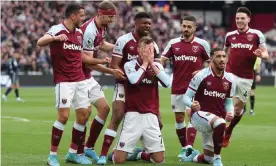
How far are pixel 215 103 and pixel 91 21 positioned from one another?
259cm

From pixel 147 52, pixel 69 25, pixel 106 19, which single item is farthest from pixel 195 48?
pixel 69 25

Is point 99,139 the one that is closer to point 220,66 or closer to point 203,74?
point 203,74

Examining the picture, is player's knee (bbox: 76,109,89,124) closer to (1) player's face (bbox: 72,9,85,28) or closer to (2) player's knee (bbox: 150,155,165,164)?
(2) player's knee (bbox: 150,155,165,164)

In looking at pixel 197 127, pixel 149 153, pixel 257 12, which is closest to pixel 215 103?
pixel 197 127

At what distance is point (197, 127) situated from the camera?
12703mm

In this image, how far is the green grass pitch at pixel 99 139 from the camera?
1330cm

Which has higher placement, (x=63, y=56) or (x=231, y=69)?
(x=63, y=56)

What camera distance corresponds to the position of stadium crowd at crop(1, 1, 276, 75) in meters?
44.2

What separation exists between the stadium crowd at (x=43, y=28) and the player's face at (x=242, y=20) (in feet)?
82.0

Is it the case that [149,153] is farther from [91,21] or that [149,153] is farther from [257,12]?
[257,12]

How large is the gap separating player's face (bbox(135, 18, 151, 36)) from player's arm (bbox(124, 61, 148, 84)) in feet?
1.91

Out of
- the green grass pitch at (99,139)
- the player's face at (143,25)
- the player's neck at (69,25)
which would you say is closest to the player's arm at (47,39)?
the player's neck at (69,25)

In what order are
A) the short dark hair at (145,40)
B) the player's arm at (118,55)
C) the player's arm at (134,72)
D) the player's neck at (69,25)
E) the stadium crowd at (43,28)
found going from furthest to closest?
the stadium crowd at (43,28)
the player's arm at (118,55)
the player's neck at (69,25)
the player's arm at (134,72)
the short dark hair at (145,40)

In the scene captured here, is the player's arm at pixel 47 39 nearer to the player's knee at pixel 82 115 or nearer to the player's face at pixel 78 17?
the player's face at pixel 78 17
